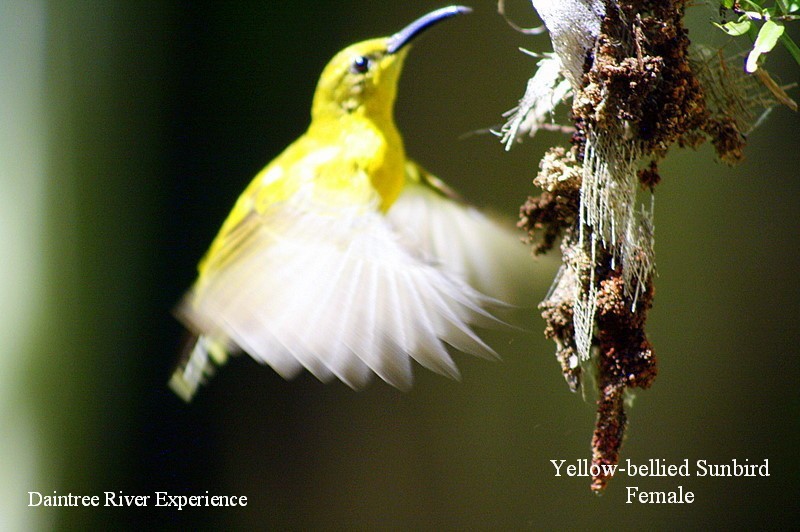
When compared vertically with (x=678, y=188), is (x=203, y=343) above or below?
below

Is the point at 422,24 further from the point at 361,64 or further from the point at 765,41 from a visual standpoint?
the point at 765,41

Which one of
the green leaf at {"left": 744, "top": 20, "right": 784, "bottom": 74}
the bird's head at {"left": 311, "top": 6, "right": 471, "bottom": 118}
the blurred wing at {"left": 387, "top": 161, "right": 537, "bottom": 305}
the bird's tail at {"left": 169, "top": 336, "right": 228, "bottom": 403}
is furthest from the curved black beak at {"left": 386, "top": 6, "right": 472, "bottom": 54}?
the bird's tail at {"left": 169, "top": 336, "right": 228, "bottom": 403}

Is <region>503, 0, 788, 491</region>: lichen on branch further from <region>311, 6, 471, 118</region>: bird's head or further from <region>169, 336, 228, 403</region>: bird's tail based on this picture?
<region>169, 336, 228, 403</region>: bird's tail

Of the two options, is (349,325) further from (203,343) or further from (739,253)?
(739,253)

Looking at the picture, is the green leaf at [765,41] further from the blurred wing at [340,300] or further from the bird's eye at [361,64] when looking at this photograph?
the bird's eye at [361,64]

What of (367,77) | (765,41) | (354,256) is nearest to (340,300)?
(354,256)

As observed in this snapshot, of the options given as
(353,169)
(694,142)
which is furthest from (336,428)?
(694,142)
